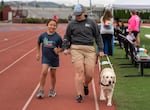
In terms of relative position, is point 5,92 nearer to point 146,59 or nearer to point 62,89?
point 62,89

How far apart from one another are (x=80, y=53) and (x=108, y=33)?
8.99m

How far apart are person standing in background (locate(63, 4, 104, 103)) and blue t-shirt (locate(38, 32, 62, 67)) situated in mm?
324

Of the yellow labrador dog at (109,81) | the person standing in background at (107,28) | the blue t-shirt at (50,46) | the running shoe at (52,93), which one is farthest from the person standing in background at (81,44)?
the person standing in background at (107,28)

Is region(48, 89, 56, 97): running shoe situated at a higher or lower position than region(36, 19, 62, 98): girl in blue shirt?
lower

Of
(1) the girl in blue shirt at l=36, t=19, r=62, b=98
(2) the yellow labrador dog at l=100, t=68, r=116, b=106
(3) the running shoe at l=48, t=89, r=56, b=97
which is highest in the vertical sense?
(1) the girl in blue shirt at l=36, t=19, r=62, b=98

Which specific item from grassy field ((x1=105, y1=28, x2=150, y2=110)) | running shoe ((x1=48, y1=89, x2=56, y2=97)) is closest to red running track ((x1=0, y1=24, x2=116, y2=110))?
running shoe ((x1=48, y1=89, x2=56, y2=97))

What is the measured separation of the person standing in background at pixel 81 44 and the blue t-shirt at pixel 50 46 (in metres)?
0.32

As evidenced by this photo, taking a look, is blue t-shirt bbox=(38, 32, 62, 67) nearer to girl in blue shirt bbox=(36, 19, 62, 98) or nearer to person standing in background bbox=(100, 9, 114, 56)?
girl in blue shirt bbox=(36, 19, 62, 98)

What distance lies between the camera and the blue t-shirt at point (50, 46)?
33.1 ft

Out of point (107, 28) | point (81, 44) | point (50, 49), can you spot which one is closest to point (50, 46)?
point (50, 49)

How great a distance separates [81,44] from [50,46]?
2.51 feet

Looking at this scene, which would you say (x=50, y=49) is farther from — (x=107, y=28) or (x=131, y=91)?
(x=107, y=28)

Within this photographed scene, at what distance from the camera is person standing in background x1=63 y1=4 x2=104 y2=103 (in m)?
9.59

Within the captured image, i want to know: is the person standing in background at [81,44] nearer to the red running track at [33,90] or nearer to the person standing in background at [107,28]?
the red running track at [33,90]
